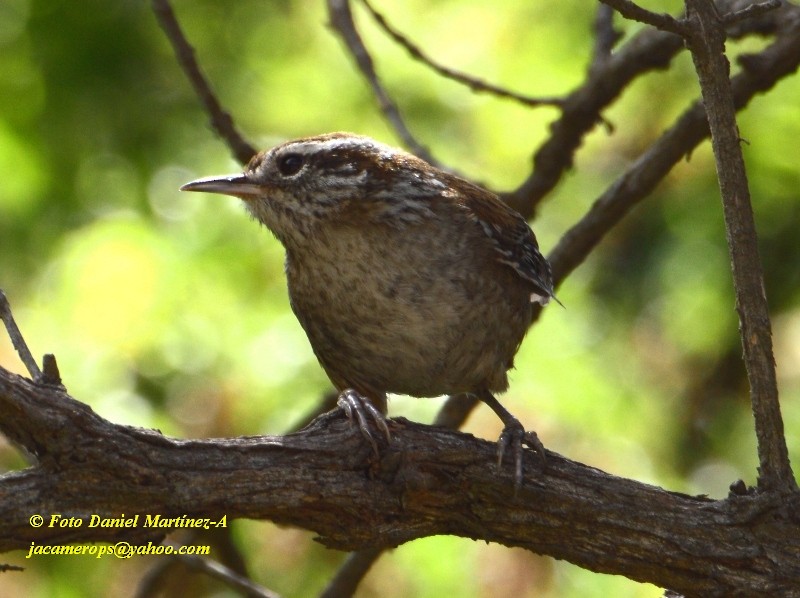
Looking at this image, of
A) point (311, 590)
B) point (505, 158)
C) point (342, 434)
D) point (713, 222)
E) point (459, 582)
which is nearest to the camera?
point (342, 434)

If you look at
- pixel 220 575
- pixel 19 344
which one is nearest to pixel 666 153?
pixel 220 575

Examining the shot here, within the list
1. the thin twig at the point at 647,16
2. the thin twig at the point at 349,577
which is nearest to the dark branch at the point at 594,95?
the thin twig at the point at 349,577

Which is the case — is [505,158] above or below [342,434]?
above

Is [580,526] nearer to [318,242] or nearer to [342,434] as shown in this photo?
[342,434]

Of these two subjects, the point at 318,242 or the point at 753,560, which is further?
the point at 318,242

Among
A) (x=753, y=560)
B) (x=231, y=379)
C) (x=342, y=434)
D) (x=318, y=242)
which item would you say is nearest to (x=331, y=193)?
(x=318, y=242)

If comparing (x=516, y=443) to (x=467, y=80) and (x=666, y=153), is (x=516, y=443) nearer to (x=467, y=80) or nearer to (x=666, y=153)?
(x=666, y=153)
